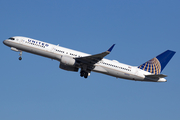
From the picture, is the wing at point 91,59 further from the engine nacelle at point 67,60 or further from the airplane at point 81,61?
the engine nacelle at point 67,60

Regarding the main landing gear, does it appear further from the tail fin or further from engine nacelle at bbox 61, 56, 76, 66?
the tail fin

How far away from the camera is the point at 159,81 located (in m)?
50.7

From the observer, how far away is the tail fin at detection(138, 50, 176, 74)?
5362cm

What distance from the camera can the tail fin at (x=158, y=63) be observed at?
2111 inches

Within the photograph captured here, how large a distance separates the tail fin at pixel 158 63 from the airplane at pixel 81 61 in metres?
1.14

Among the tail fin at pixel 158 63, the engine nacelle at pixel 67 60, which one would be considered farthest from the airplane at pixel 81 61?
the tail fin at pixel 158 63

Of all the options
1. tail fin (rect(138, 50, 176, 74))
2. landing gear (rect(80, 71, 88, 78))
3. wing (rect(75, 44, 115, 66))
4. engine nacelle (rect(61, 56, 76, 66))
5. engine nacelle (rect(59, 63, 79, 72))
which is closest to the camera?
wing (rect(75, 44, 115, 66))

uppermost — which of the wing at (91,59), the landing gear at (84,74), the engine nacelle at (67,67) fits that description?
the wing at (91,59)

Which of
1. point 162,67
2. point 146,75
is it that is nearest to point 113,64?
point 146,75

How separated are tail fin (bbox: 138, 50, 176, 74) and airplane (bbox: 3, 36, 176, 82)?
3.74 ft

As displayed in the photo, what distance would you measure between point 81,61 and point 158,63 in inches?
604

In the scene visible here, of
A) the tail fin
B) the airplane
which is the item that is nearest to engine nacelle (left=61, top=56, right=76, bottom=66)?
the airplane

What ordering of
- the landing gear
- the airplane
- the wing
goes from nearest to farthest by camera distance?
the wing → the airplane → the landing gear

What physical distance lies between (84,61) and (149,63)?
13.2 m
